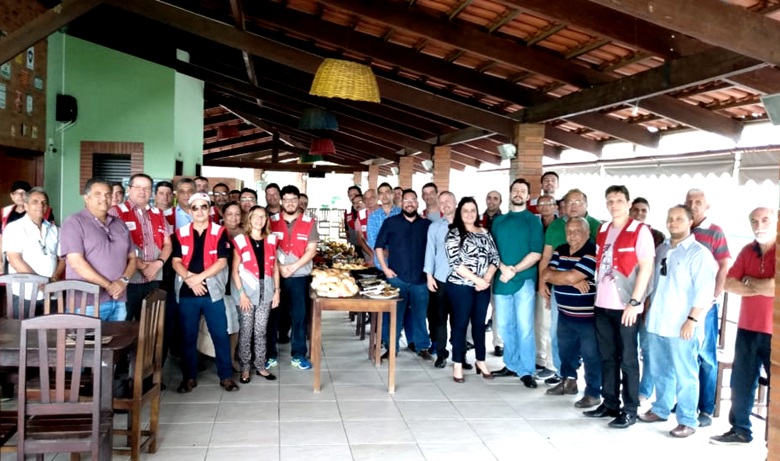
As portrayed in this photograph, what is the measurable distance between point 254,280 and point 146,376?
158cm

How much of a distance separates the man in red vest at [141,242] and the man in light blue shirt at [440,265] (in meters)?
2.21

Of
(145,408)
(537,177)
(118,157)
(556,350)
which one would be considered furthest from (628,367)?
(118,157)

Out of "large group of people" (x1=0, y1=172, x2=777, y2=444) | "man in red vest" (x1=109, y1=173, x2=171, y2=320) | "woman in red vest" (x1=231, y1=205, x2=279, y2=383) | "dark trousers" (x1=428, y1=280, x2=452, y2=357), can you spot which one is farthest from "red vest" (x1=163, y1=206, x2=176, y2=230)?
"dark trousers" (x1=428, y1=280, x2=452, y2=357)

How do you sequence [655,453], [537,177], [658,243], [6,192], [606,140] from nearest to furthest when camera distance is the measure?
1. [655,453]
2. [658,243]
3. [6,192]
4. [537,177]
5. [606,140]

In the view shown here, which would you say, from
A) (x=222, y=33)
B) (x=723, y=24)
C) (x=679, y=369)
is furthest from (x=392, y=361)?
(x=222, y=33)

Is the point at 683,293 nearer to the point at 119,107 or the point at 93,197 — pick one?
the point at 93,197

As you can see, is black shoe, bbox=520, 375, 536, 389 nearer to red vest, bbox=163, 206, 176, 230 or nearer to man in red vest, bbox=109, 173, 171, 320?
man in red vest, bbox=109, 173, 171, 320

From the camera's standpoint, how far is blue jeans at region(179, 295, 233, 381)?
15.5 ft

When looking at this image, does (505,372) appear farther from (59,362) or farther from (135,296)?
A: (59,362)

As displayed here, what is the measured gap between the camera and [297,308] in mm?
5562

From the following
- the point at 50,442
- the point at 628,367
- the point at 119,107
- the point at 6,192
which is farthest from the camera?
the point at 119,107

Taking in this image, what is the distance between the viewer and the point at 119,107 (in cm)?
939

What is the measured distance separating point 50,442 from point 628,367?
11.5ft

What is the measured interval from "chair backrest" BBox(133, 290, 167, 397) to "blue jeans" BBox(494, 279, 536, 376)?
2883 mm
